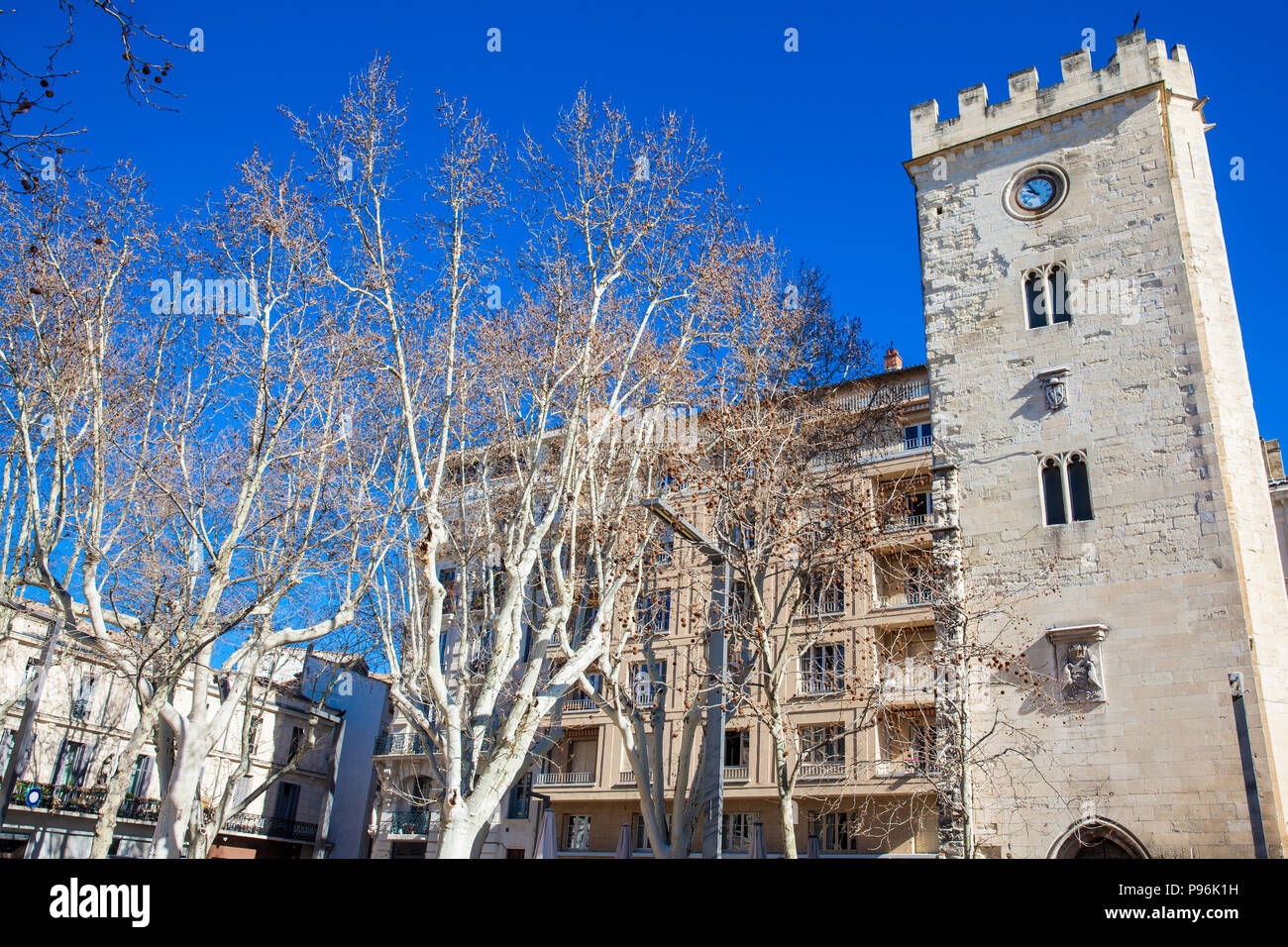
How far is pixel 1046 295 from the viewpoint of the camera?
21609mm

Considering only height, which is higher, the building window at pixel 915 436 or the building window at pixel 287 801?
the building window at pixel 915 436

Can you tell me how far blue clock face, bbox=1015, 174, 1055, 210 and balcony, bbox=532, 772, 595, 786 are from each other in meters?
23.0

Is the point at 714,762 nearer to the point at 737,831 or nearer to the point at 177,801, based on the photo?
the point at 177,801

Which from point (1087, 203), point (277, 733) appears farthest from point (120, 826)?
point (1087, 203)

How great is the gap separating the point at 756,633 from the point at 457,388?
5.96m

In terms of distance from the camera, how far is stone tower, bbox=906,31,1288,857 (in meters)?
16.8

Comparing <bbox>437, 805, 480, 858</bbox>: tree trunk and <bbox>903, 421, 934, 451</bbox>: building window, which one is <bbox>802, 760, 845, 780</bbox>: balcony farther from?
<bbox>437, 805, 480, 858</bbox>: tree trunk

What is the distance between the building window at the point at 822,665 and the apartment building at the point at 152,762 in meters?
13.7

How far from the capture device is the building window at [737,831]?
1183 inches

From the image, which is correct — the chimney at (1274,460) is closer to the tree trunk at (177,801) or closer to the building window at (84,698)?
the tree trunk at (177,801)

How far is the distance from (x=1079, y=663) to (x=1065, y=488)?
12.0 feet

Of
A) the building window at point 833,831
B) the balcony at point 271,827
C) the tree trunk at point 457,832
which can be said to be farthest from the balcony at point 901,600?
the balcony at point 271,827

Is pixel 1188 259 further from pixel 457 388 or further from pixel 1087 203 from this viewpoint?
pixel 457 388
